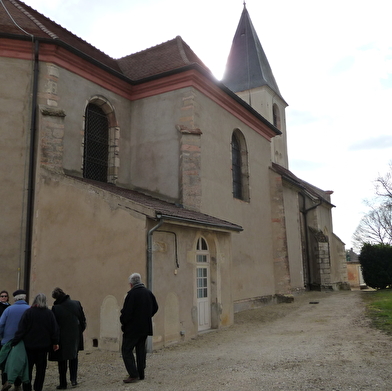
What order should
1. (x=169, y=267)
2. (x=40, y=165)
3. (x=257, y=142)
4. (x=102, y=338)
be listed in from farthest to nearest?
1. (x=257, y=142)
2. (x=40, y=165)
3. (x=169, y=267)
4. (x=102, y=338)

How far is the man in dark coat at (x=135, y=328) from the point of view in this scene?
591cm

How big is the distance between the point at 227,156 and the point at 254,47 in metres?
18.1

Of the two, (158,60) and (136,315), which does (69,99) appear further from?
(136,315)

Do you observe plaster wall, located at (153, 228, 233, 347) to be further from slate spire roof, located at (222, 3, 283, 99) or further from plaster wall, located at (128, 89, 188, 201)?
slate spire roof, located at (222, 3, 283, 99)

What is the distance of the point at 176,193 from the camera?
1255cm

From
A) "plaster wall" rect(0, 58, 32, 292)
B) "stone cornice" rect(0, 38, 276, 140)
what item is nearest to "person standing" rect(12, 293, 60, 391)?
"plaster wall" rect(0, 58, 32, 292)

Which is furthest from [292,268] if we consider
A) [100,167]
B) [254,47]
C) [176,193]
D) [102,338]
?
[254,47]

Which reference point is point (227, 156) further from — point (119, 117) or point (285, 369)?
point (285, 369)

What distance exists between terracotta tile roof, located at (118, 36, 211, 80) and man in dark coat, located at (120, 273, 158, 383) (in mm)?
8994

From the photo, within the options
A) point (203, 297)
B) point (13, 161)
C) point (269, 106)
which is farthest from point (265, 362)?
point (269, 106)

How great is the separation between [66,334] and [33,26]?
31.8 feet

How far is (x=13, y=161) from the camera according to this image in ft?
34.7

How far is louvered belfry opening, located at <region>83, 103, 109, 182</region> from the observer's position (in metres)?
12.5

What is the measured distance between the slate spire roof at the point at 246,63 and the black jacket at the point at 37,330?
25.0m
